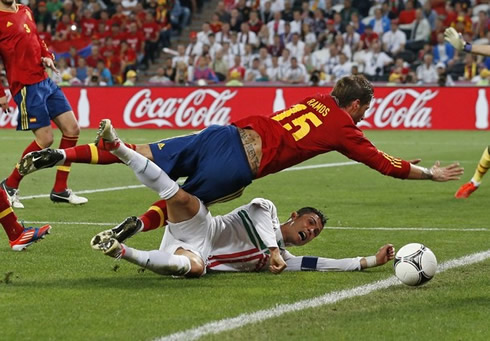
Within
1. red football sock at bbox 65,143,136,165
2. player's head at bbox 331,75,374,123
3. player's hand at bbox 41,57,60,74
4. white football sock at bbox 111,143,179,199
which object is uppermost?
player's head at bbox 331,75,374,123

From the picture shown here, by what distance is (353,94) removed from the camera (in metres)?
7.67

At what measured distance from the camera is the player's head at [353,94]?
767cm

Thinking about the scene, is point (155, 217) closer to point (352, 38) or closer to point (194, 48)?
point (352, 38)

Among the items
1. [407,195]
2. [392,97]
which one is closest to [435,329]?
[407,195]

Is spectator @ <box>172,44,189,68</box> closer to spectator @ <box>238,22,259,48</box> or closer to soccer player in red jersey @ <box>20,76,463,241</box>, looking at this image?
spectator @ <box>238,22,259,48</box>

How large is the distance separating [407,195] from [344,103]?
5.94 meters

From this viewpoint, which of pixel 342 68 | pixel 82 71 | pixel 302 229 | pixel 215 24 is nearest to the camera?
pixel 302 229

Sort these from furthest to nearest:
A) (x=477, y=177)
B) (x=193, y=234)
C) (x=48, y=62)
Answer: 1. (x=477, y=177)
2. (x=48, y=62)
3. (x=193, y=234)

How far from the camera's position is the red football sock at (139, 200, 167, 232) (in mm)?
7578

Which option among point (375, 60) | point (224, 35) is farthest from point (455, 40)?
point (224, 35)

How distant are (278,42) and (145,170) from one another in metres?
23.0

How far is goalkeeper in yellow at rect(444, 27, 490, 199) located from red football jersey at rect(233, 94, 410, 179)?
3.61m

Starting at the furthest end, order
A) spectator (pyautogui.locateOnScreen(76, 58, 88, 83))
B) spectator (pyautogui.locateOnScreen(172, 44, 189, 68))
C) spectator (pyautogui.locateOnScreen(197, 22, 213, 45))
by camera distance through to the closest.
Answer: spectator (pyautogui.locateOnScreen(197, 22, 213, 45)), spectator (pyautogui.locateOnScreen(172, 44, 189, 68)), spectator (pyautogui.locateOnScreen(76, 58, 88, 83))

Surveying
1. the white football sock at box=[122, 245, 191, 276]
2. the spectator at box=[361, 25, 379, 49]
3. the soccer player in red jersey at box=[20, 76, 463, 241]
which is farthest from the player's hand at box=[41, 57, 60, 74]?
the spectator at box=[361, 25, 379, 49]
